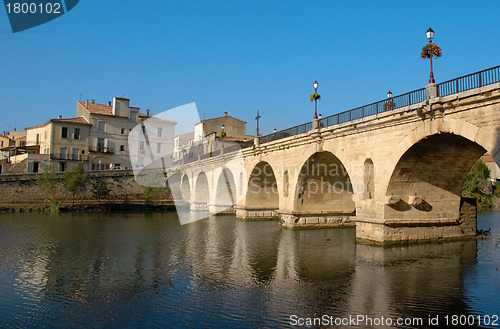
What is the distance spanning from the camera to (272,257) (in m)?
16.9

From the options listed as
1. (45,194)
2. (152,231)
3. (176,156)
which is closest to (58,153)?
(45,194)

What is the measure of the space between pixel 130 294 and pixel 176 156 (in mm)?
62065

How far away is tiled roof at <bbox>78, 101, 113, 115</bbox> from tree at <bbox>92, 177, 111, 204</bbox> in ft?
43.8

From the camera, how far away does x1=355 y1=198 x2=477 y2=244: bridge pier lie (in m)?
17.7

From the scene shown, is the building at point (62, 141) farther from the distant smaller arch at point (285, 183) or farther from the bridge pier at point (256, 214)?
the distant smaller arch at point (285, 183)

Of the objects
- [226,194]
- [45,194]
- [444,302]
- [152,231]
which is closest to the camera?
[444,302]

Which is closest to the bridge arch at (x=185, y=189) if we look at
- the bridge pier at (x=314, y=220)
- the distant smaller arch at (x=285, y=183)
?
the distant smaller arch at (x=285, y=183)

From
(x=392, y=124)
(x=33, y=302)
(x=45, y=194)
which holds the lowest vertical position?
(x=33, y=302)

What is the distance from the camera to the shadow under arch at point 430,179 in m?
16.6

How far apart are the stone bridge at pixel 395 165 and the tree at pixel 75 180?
26.8m

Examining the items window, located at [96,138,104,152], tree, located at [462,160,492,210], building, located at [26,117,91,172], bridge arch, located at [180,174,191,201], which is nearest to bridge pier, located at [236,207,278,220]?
bridge arch, located at [180,174,191,201]

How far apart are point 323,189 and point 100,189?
30967 mm

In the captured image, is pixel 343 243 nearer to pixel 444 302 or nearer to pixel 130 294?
pixel 444 302

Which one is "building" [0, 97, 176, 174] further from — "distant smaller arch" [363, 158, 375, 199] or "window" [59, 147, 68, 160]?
"distant smaller arch" [363, 158, 375, 199]
